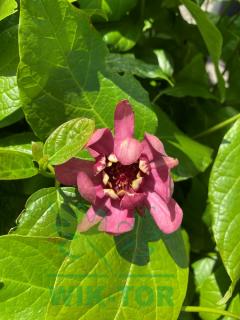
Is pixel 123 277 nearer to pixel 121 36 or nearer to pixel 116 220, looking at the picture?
pixel 116 220

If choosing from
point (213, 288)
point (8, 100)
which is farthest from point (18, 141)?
point (213, 288)

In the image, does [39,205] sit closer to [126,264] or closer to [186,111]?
[126,264]

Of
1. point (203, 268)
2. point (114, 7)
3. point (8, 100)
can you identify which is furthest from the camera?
point (203, 268)

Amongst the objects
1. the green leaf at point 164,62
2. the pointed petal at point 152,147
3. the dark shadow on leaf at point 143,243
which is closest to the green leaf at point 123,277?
the dark shadow on leaf at point 143,243

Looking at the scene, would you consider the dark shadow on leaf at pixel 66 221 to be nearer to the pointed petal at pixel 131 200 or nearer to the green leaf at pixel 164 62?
the pointed petal at pixel 131 200

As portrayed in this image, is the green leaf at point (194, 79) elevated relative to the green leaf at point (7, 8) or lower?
lower

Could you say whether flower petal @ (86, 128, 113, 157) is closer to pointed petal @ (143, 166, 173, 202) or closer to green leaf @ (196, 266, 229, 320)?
pointed petal @ (143, 166, 173, 202)

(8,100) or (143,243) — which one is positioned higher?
(8,100)
